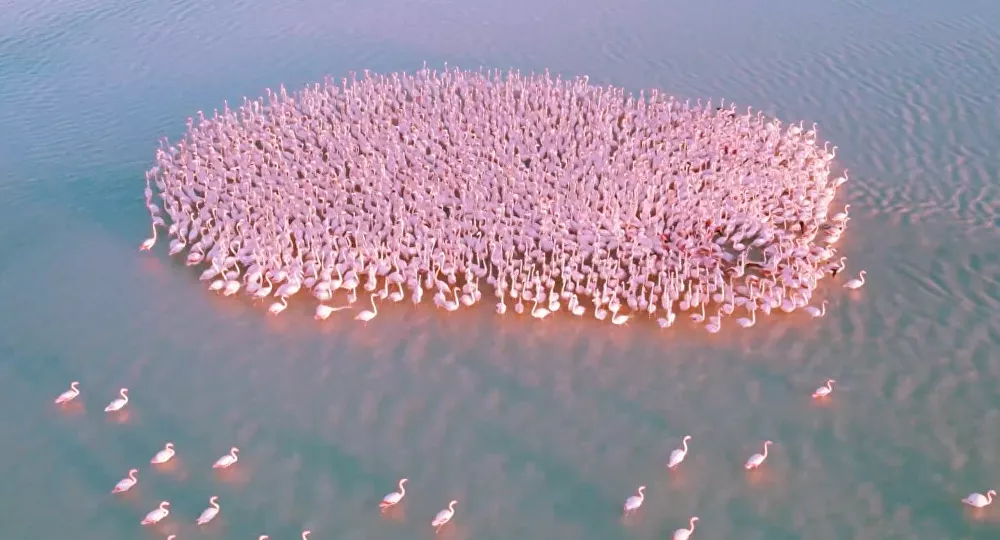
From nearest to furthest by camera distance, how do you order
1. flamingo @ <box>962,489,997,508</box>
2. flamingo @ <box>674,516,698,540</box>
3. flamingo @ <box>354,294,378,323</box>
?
flamingo @ <box>674,516,698,540</box>
flamingo @ <box>962,489,997,508</box>
flamingo @ <box>354,294,378,323</box>

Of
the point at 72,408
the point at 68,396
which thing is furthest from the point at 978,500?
the point at 68,396

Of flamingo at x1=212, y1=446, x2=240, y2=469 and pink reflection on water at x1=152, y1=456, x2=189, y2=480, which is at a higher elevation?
flamingo at x1=212, y1=446, x2=240, y2=469

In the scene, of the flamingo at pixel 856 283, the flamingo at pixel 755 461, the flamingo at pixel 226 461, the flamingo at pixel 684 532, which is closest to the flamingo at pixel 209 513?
the flamingo at pixel 226 461

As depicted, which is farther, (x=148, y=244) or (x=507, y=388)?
(x=148, y=244)

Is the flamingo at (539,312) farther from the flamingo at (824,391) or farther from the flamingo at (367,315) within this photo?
the flamingo at (824,391)

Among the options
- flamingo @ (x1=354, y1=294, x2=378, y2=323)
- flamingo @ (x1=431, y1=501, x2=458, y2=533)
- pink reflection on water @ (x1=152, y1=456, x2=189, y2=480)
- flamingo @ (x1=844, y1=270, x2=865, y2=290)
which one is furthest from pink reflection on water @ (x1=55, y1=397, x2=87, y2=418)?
flamingo @ (x1=844, y1=270, x2=865, y2=290)

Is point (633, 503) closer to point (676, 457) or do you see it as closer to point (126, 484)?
point (676, 457)

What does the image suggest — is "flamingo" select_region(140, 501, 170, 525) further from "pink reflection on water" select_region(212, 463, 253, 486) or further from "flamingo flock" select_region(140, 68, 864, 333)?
"flamingo flock" select_region(140, 68, 864, 333)
